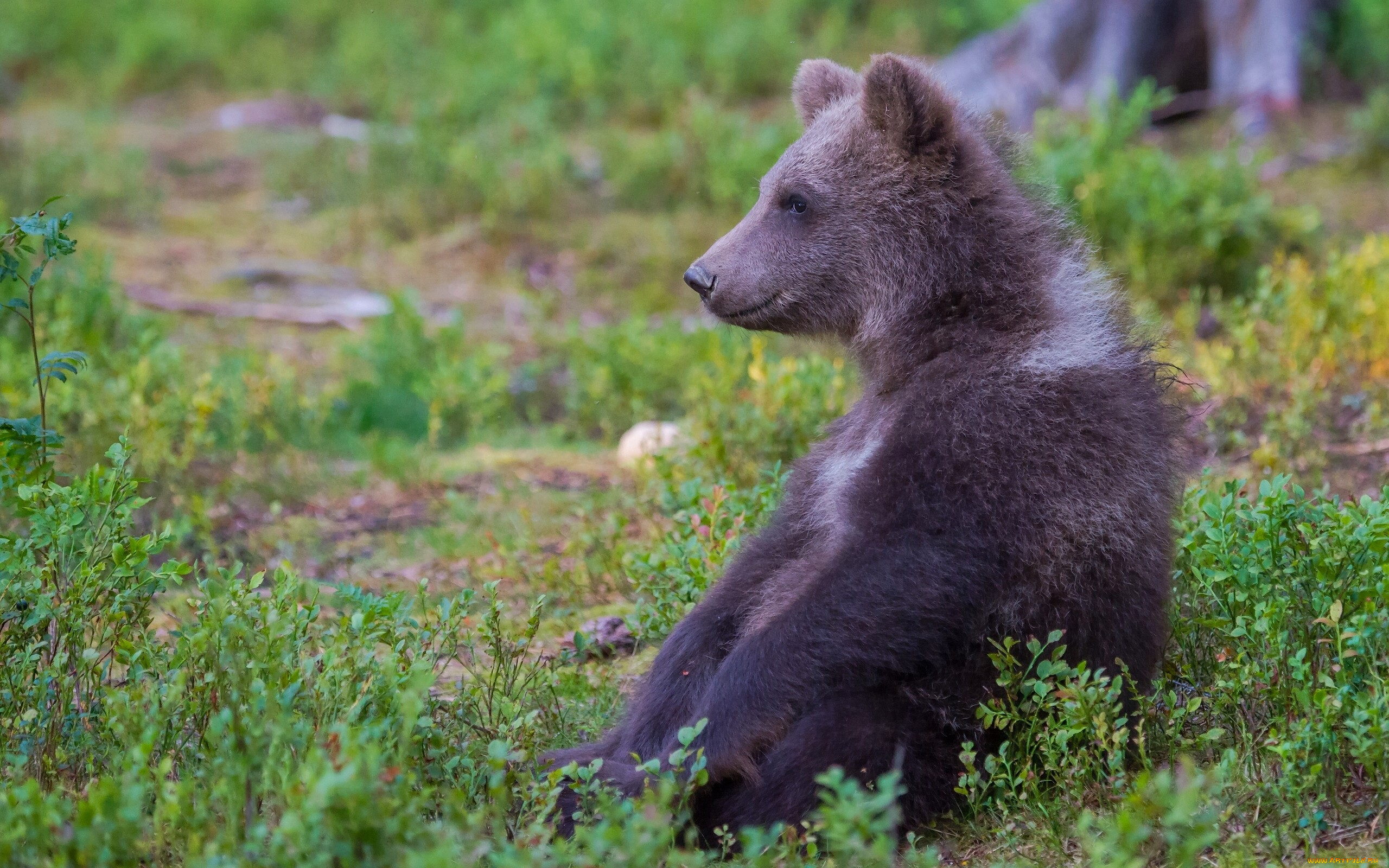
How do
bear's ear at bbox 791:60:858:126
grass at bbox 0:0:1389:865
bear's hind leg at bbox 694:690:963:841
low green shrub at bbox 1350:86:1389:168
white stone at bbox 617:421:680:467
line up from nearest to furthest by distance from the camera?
grass at bbox 0:0:1389:865 → bear's hind leg at bbox 694:690:963:841 → bear's ear at bbox 791:60:858:126 → white stone at bbox 617:421:680:467 → low green shrub at bbox 1350:86:1389:168

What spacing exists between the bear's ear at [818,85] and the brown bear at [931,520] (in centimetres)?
47

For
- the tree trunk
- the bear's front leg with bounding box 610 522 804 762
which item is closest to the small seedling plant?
the bear's front leg with bounding box 610 522 804 762

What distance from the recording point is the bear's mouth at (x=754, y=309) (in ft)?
13.5

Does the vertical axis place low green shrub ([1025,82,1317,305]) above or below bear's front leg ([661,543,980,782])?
above

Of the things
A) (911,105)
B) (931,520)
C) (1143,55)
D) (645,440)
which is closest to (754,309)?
(911,105)

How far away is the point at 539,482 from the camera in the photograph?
22.1ft

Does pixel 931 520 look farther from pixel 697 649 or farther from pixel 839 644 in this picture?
pixel 697 649

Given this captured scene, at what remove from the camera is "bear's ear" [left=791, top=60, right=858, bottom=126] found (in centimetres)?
432

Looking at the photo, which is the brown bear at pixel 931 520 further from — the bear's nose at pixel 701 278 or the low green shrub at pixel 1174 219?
the low green shrub at pixel 1174 219

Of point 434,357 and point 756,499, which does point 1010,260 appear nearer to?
point 756,499

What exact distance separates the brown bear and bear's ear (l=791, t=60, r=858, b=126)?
18.5 inches

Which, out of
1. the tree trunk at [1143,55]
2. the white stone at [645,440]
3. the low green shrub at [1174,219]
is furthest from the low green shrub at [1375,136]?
the white stone at [645,440]

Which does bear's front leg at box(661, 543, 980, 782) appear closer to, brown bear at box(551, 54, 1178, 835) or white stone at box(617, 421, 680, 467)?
brown bear at box(551, 54, 1178, 835)

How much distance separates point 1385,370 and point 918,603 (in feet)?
13.9
